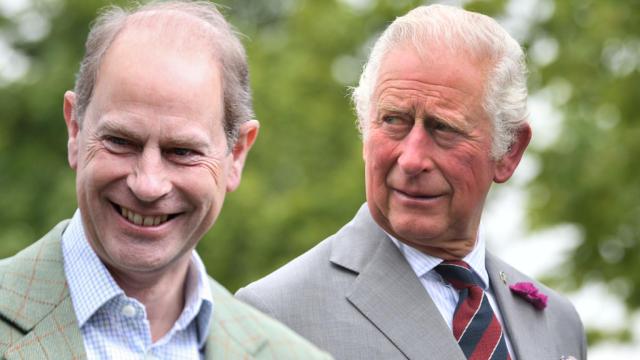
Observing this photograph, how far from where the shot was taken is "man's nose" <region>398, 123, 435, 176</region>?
A: 15.5ft

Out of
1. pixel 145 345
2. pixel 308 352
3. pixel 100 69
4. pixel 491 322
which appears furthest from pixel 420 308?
pixel 100 69

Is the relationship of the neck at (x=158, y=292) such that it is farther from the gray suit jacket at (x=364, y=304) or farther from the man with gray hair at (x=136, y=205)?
the gray suit jacket at (x=364, y=304)

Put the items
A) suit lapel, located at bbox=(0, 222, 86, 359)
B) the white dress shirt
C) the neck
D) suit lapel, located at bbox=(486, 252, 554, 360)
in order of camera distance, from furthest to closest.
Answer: suit lapel, located at bbox=(486, 252, 554, 360) → the white dress shirt → the neck → suit lapel, located at bbox=(0, 222, 86, 359)

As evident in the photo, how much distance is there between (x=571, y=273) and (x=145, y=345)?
10411 millimetres

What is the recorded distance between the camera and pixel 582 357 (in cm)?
539

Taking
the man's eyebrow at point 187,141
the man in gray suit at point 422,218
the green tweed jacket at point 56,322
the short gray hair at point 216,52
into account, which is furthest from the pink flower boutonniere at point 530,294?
the man's eyebrow at point 187,141

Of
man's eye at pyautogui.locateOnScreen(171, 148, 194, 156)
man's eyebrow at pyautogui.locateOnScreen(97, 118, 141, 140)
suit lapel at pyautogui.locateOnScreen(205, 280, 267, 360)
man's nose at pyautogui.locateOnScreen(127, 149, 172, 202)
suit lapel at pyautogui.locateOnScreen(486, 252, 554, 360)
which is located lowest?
suit lapel at pyautogui.locateOnScreen(486, 252, 554, 360)

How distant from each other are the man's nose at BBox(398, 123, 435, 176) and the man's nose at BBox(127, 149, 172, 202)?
114 centimetres

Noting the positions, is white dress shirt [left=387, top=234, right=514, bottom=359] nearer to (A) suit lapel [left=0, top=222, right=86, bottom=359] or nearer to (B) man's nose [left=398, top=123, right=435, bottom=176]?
(B) man's nose [left=398, top=123, right=435, bottom=176]

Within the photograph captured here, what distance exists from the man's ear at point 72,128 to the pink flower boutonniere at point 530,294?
1.97 metres

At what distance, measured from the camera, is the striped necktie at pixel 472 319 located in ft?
15.7

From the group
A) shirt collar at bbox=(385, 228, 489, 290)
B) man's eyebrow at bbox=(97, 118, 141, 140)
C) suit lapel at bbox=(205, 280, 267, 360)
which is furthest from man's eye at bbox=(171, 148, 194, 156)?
shirt collar at bbox=(385, 228, 489, 290)

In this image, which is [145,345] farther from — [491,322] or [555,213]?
[555,213]

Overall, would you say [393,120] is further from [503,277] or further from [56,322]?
[56,322]
